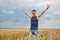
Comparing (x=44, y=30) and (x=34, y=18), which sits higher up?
(x=34, y=18)

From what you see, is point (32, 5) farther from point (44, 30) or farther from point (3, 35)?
point (3, 35)

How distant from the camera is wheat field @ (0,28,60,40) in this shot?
1.46 m

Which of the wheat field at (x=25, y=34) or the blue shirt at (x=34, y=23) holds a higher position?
the blue shirt at (x=34, y=23)

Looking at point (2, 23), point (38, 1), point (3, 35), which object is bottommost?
point (3, 35)

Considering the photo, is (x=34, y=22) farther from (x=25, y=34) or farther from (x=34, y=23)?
(x=25, y=34)

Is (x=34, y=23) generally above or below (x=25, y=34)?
above

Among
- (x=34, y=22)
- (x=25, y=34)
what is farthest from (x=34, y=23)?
(x=25, y=34)

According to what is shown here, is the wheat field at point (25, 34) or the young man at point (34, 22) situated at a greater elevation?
the young man at point (34, 22)

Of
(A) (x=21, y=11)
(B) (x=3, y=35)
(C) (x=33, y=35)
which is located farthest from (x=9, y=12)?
(C) (x=33, y=35)

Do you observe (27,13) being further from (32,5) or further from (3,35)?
(3,35)

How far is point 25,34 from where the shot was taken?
4.80 ft

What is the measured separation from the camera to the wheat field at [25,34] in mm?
1457

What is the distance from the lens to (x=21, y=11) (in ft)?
4.85

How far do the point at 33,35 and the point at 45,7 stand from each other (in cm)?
32
